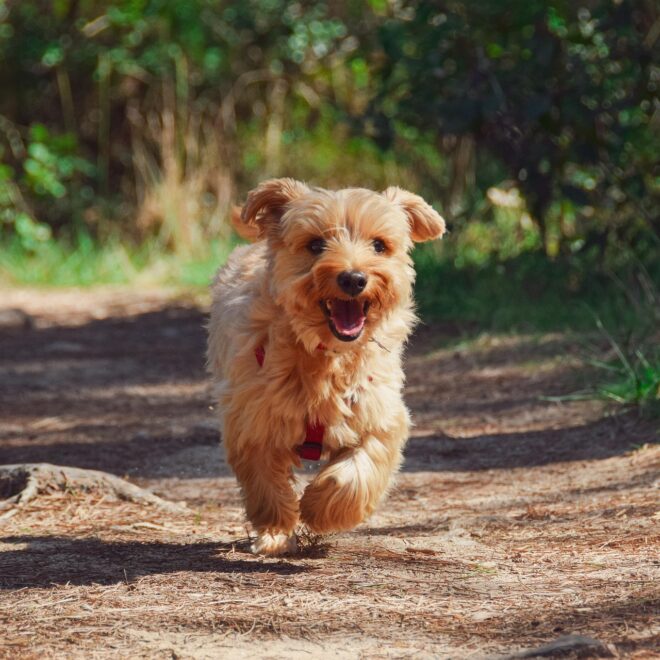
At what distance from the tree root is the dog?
81 centimetres

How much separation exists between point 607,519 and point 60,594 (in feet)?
6.94

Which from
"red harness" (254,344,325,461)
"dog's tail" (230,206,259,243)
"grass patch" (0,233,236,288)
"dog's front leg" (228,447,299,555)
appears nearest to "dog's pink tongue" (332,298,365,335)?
"red harness" (254,344,325,461)

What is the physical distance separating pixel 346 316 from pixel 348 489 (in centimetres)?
60

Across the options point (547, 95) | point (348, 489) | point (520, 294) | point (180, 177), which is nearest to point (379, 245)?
point (348, 489)

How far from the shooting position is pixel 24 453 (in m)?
6.35

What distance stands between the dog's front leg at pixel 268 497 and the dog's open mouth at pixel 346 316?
1.77ft

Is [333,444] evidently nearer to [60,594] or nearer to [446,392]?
[60,594]

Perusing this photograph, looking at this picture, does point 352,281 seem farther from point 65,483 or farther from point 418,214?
point 65,483

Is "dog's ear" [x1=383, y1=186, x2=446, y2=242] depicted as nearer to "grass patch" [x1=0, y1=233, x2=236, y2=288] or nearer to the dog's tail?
the dog's tail

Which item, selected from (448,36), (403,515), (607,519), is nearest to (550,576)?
(607,519)

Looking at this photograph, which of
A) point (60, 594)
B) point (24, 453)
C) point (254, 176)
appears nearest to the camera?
point (60, 594)

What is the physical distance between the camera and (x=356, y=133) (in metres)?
9.30

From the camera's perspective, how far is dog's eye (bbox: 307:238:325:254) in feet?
14.1

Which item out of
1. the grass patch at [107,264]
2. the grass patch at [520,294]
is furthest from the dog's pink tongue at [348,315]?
the grass patch at [107,264]
